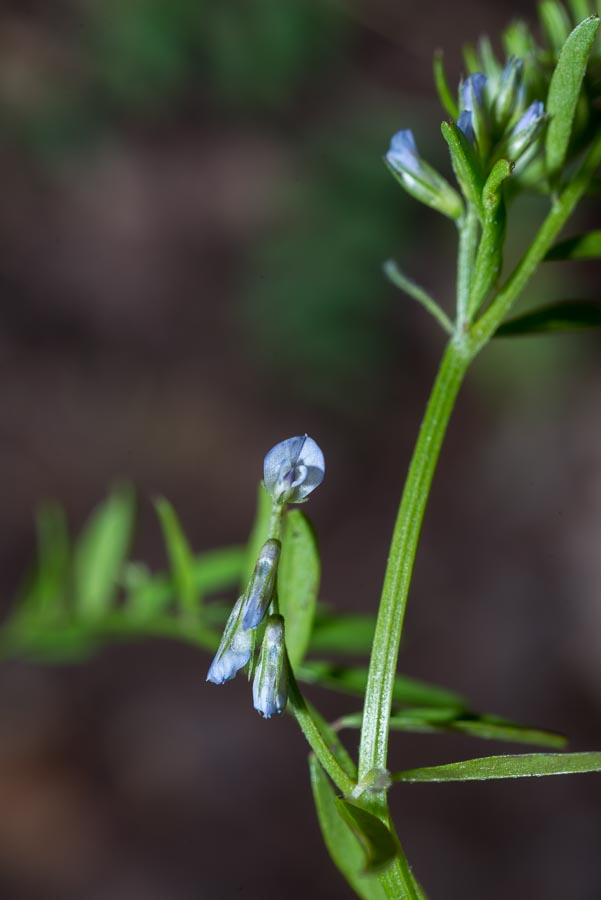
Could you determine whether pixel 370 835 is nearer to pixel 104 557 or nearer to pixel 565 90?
pixel 565 90

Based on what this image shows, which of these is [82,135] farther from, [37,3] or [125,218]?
[37,3]

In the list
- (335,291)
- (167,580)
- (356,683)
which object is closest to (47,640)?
(167,580)

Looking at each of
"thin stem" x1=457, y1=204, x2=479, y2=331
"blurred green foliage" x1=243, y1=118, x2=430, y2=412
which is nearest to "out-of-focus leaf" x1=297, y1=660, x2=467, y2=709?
"thin stem" x1=457, y1=204, x2=479, y2=331

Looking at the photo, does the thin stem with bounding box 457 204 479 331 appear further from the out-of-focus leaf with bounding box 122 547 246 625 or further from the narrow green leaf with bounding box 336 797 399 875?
the out-of-focus leaf with bounding box 122 547 246 625

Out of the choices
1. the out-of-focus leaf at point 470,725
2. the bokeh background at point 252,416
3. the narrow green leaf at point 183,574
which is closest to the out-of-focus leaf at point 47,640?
the narrow green leaf at point 183,574

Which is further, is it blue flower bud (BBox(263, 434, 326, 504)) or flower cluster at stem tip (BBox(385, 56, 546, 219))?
flower cluster at stem tip (BBox(385, 56, 546, 219))

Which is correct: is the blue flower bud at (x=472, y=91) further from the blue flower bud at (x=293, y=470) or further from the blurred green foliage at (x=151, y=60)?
the blurred green foliage at (x=151, y=60)
